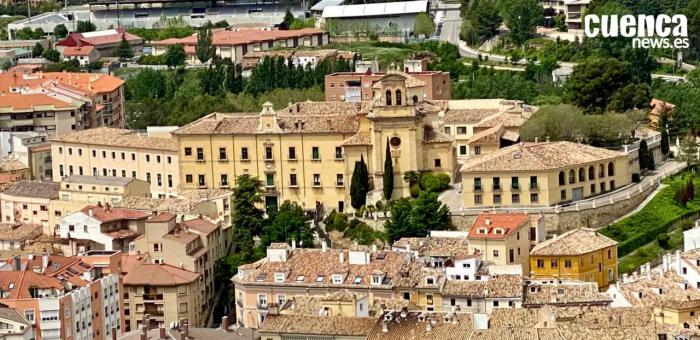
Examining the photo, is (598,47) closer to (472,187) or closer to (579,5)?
(579,5)

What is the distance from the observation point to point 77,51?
118688mm

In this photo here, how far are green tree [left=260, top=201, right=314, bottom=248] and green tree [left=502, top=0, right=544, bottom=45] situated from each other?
38891mm

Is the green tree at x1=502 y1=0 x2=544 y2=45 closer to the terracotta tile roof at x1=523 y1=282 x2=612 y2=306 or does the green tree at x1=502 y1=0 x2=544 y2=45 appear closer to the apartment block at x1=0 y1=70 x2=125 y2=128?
the apartment block at x1=0 y1=70 x2=125 y2=128

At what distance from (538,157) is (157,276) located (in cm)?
1314

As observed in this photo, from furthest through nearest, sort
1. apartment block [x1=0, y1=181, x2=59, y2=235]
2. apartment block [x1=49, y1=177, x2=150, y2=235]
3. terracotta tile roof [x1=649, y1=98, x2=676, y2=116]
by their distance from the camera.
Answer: terracotta tile roof [x1=649, y1=98, x2=676, y2=116]
apartment block [x1=0, y1=181, x2=59, y2=235]
apartment block [x1=49, y1=177, x2=150, y2=235]

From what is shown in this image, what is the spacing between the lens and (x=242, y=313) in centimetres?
6594

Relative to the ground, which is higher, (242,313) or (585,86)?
(585,86)

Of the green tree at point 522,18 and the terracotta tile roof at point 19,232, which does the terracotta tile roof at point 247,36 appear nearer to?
the green tree at point 522,18

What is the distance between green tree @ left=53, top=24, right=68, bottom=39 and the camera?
12905cm

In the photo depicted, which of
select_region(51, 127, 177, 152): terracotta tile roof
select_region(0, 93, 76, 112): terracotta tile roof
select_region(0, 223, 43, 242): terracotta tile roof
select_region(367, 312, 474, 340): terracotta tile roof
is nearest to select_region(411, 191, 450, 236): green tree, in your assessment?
select_region(367, 312, 474, 340): terracotta tile roof

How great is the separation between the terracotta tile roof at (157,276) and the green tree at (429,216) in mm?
7390

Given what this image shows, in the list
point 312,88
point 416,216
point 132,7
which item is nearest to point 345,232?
point 416,216

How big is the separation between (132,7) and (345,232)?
2473 inches

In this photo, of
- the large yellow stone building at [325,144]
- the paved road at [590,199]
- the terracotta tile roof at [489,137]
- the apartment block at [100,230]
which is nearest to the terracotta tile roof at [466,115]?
the large yellow stone building at [325,144]
